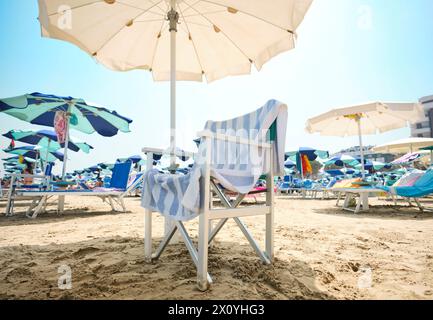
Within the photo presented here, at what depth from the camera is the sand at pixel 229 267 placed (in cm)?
136

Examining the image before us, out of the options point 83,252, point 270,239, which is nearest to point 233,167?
point 270,239

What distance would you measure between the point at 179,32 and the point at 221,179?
100 inches

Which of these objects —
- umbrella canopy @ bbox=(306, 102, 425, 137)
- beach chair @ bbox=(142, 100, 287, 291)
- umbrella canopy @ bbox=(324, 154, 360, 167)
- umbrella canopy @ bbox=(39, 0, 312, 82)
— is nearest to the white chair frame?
beach chair @ bbox=(142, 100, 287, 291)

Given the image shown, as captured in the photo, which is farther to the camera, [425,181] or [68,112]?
[68,112]

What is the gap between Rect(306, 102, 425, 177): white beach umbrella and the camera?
17.7 ft

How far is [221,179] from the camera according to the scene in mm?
1537

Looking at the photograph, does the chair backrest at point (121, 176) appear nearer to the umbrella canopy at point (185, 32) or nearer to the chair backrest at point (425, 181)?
the umbrella canopy at point (185, 32)

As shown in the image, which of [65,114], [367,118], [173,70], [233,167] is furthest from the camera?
[367,118]

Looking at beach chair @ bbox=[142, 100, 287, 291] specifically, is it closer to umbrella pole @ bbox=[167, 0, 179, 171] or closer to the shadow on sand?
the shadow on sand

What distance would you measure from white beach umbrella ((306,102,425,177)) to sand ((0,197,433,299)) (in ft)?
10.9

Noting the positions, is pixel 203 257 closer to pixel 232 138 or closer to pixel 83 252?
pixel 232 138

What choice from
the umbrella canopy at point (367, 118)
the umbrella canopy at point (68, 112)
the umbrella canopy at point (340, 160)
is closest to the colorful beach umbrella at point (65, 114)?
the umbrella canopy at point (68, 112)

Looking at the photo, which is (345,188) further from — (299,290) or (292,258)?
(299,290)

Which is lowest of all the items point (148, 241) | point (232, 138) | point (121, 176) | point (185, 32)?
point (148, 241)
